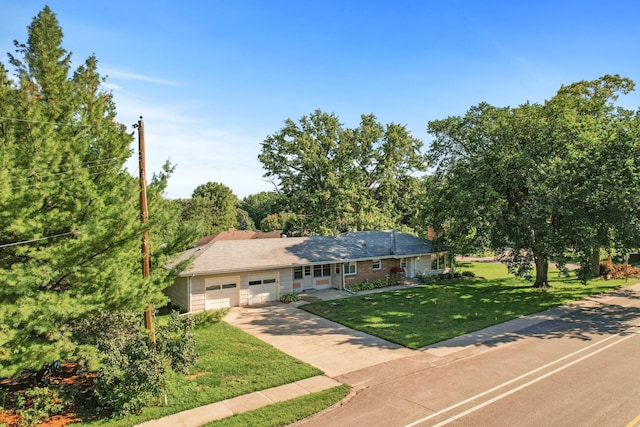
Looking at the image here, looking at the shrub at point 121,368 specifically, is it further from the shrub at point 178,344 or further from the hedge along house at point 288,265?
the hedge along house at point 288,265

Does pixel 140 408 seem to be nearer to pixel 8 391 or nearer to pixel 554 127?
pixel 8 391

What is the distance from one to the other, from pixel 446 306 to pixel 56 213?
20.2m

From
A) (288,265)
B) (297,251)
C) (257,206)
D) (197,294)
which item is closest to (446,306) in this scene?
(288,265)

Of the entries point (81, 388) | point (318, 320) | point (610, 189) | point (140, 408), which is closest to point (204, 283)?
point (318, 320)

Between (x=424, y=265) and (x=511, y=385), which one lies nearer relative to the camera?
(x=511, y=385)

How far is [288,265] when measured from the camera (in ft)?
81.9

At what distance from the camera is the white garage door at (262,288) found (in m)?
24.0

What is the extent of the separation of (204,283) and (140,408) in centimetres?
1182

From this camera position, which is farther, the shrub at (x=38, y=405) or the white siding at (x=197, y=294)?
the white siding at (x=197, y=294)

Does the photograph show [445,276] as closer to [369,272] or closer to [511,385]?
[369,272]

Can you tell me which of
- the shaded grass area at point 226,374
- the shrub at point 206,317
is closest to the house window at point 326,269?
the shaded grass area at point 226,374

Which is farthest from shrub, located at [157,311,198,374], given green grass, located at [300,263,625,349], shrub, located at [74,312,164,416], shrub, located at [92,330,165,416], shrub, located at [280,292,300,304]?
shrub, located at [280,292,300,304]

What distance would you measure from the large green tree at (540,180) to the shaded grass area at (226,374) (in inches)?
646

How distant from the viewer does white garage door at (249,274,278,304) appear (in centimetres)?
2403
